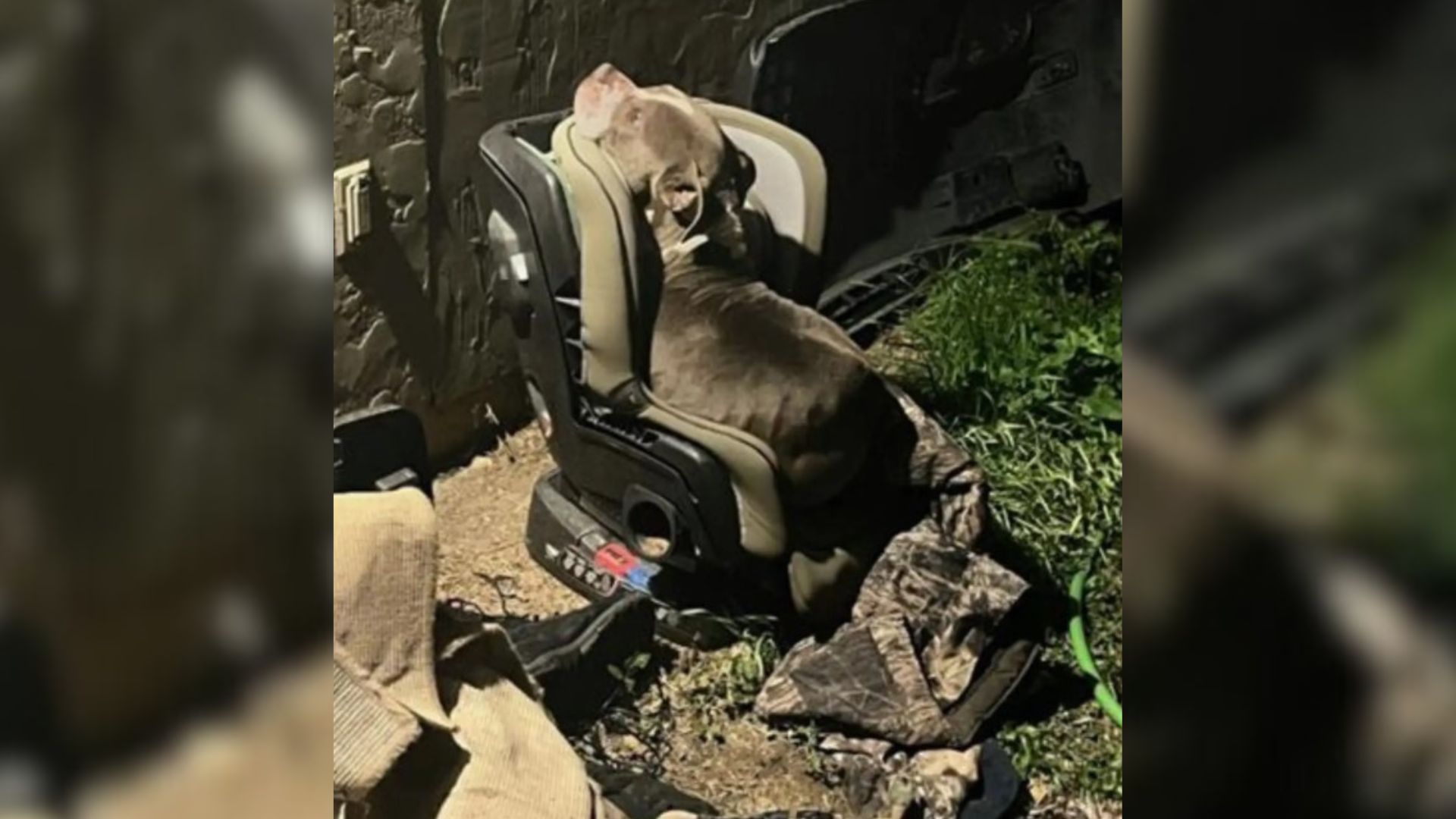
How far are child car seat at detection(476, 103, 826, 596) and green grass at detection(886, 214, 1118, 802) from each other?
5.8 inches

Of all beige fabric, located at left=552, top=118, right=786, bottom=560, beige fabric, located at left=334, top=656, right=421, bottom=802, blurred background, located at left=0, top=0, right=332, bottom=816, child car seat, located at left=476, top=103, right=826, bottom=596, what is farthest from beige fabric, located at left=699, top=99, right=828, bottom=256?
blurred background, located at left=0, top=0, right=332, bottom=816

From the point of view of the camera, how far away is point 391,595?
1.30 meters

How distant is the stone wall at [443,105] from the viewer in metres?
1.43

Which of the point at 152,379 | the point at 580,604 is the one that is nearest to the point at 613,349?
the point at 580,604

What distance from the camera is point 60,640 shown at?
73 cm

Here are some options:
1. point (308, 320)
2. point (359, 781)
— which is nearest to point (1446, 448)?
point (308, 320)

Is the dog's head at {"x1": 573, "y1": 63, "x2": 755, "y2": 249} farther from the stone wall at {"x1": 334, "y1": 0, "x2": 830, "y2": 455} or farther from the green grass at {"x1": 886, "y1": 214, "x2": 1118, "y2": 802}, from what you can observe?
the green grass at {"x1": 886, "y1": 214, "x2": 1118, "y2": 802}

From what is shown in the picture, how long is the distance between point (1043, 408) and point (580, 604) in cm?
46

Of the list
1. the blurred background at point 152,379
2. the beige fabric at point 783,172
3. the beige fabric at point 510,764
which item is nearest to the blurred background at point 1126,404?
the blurred background at point 152,379

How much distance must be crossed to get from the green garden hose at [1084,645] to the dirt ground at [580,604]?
0.84 feet

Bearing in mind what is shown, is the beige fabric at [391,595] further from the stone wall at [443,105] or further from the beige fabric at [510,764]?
the stone wall at [443,105]

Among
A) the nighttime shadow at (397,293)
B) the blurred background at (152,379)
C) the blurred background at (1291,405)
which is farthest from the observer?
the nighttime shadow at (397,293)

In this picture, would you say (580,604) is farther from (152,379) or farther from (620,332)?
(152,379)

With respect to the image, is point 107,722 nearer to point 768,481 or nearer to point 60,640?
point 60,640
